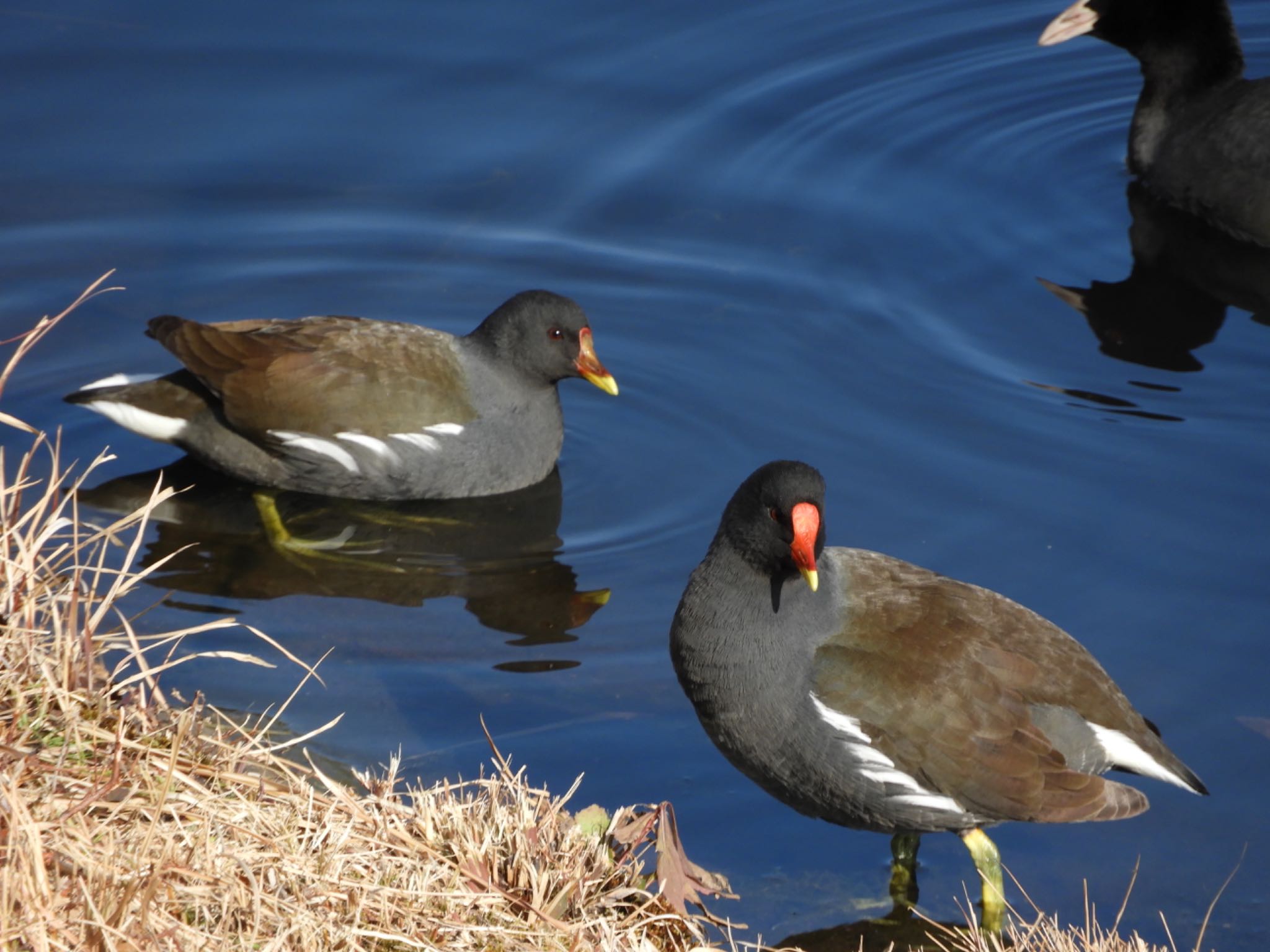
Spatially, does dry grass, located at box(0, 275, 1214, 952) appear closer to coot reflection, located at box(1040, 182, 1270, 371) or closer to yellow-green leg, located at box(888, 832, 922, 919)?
yellow-green leg, located at box(888, 832, 922, 919)

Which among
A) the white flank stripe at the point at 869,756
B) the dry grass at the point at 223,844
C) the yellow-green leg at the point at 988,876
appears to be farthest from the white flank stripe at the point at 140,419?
the yellow-green leg at the point at 988,876

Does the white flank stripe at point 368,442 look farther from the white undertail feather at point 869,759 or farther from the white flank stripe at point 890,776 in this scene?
the white flank stripe at point 890,776

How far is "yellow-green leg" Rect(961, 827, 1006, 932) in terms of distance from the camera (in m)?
4.10

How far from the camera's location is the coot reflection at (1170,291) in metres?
6.98

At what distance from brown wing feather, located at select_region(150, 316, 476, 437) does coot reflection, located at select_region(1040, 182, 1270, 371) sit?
3182 mm

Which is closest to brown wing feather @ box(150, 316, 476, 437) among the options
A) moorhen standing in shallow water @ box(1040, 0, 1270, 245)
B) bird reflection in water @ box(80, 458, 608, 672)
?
bird reflection in water @ box(80, 458, 608, 672)

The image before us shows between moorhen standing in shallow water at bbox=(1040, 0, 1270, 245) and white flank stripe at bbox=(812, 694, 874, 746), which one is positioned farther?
moorhen standing in shallow water at bbox=(1040, 0, 1270, 245)

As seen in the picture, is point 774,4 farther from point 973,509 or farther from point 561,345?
point 973,509

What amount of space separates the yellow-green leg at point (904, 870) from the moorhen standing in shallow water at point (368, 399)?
243cm

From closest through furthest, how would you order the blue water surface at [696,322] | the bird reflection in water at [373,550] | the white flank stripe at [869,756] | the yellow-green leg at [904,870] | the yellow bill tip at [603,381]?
the white flank stripe at [869,756] → the yellow-green leg at [904,870] → the blue water surface at [696,322] → the bird reflection in water at [373,550] → the yellow bill tip at [603,381]

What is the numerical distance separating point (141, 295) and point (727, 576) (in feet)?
13.6

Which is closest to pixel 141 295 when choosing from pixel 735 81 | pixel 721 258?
pixel 721 258

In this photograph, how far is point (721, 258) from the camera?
24.2 feet

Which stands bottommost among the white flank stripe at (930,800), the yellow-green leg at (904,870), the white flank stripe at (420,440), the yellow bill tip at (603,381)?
the yellow-green leg at (904,870)
